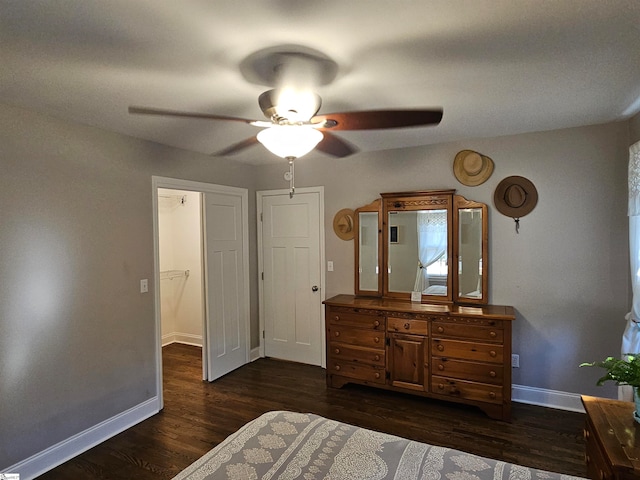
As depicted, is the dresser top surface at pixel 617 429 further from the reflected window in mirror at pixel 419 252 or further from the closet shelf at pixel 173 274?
the closet shelf at pixel 173 274

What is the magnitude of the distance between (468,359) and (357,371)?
1026 millimetres

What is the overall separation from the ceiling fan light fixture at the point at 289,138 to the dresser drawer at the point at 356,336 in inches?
83.5

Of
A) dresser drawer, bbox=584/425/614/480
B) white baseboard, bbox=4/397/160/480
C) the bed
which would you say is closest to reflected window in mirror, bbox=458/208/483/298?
dresser drawer, bbox=584/425/614/480

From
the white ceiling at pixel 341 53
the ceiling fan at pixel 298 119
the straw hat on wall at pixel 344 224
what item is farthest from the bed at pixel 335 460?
the straw hat on wall at pixel 344 224

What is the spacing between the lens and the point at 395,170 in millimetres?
3623

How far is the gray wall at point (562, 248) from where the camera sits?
9.30 ft

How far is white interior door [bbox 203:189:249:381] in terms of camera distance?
3713 mm

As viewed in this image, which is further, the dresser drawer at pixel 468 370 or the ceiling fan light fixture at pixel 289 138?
the dresser drawer at pixel 468 370

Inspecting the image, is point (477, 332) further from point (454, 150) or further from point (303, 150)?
point (303, 150)

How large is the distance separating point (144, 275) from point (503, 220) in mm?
3241

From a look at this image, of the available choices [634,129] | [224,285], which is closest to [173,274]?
[224,285]

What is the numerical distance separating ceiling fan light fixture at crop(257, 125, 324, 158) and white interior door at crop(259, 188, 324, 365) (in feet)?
7.47

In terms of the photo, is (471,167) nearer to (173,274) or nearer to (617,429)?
(617,429)

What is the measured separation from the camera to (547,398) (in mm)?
3061
